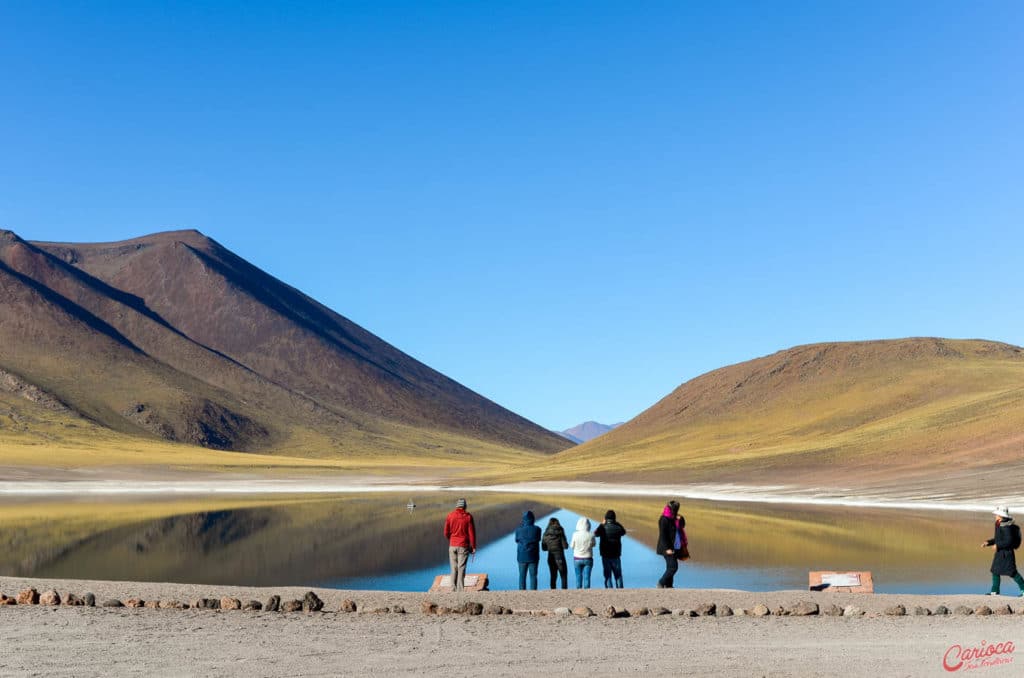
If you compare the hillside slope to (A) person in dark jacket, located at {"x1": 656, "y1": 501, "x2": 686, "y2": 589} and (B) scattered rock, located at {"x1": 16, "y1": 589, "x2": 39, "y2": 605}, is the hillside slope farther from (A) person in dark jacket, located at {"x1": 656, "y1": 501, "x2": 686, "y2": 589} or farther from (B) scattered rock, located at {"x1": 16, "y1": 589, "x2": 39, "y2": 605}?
(B) scattered rock, located at {"x1": 16, "y1": 589, "x2": 39, "y2": 605}

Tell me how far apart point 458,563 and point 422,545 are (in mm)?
14449

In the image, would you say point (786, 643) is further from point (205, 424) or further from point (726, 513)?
point (205, 424)

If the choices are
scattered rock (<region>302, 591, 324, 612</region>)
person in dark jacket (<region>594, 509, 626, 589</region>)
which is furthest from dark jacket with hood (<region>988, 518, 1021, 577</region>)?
scattered rock (<region>302, 591, 324, 612</region>)

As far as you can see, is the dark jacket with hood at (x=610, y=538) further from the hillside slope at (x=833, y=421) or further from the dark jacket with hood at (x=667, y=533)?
the hillside slope at (x=833, y=421)

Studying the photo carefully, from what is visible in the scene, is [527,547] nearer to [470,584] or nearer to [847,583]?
[470,584]

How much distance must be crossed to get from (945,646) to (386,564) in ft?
54.2

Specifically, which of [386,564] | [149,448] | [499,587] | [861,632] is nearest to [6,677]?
[861,632]

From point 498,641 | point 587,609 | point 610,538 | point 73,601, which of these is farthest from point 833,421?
point 498,641

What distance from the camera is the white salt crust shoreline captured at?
53.5 meters

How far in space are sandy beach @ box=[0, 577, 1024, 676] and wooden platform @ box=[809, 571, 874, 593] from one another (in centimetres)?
141

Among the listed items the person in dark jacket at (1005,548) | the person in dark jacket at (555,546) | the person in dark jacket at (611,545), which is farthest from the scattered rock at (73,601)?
the person in dark jacket at (1005,548)

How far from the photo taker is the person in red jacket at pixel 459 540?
765 inches

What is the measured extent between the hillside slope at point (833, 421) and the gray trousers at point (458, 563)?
50.2 m

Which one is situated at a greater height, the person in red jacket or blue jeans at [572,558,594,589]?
the person in red jacket
